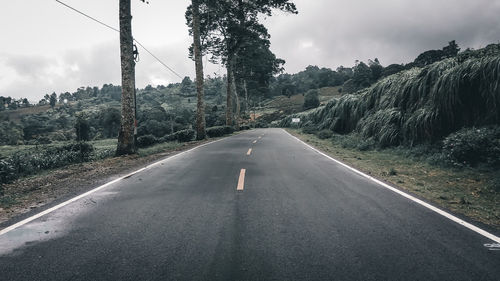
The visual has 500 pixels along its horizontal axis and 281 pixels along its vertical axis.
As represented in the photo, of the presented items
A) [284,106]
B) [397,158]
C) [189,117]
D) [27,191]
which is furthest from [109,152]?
[284,106]

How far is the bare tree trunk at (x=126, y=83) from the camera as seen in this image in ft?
38.3

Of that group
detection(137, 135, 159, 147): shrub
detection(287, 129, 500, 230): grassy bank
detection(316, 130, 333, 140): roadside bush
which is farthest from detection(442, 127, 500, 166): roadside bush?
detection(137, 135, 159, 147): shrub

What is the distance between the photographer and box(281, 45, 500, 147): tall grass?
324 inches

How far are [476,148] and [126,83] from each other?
12.8 meters

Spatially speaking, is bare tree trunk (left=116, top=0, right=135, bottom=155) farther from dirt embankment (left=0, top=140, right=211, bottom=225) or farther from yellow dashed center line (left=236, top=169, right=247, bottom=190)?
yellow dashed center line (left=236, top=169, right=247, bottom=190)

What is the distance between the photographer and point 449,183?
6445 millimetres

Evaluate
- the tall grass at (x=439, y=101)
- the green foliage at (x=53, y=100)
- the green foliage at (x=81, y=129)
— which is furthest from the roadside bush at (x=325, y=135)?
the green foliage at (x=53, y=100)

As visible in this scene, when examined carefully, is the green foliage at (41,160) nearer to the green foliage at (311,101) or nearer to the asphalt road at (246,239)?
the asphalt road at (246,239)

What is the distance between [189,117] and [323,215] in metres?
72.1

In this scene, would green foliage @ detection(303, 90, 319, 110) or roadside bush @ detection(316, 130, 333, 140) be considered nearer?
roadside bush @ detection(316, 130, 333, 140)

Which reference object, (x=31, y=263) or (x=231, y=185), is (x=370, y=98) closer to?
(x=231, y=185)

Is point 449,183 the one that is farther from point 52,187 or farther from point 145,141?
point 145,141

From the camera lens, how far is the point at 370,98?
15961 mm

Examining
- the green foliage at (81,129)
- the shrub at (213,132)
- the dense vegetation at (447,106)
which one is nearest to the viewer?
the dense vegetation at (447,106)
